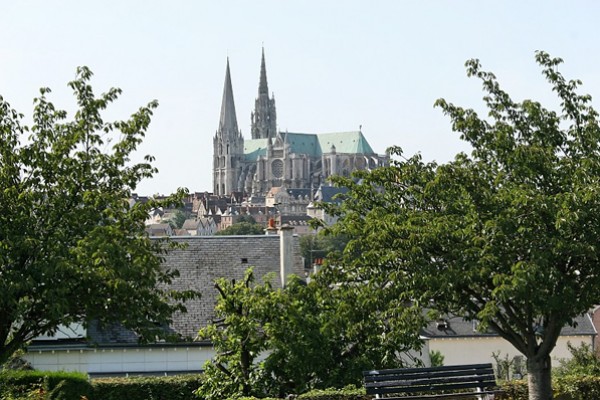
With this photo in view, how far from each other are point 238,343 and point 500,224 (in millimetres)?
6116

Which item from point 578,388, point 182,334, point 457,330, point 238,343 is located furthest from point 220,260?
point 578,388

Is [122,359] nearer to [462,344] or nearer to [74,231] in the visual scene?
[74,231]

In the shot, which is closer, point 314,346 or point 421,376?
point 421,376

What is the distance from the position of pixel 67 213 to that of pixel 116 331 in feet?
41.9

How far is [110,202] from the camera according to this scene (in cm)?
1530

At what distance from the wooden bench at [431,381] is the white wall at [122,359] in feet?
40.4

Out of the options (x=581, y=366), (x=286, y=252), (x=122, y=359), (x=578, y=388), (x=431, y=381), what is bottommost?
(x=431, y=381)

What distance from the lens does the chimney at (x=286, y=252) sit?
101ft

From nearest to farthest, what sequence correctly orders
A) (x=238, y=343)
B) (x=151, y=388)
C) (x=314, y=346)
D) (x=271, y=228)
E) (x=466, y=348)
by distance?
(x=238, y=343)
(x=314, y=346)
(x=151, y=388)
(x=271, y=228)
(x=466, y=348)

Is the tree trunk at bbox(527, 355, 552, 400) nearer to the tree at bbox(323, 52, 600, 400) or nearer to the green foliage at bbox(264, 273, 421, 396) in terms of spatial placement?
the tree at bbox(323, 52, 600, 400)

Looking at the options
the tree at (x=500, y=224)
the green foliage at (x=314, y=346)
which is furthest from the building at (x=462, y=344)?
the tree at (x=500, y=224)

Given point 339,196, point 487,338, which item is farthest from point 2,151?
point 487,338

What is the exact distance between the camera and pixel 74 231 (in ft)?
49.1

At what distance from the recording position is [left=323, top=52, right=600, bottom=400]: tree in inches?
581
